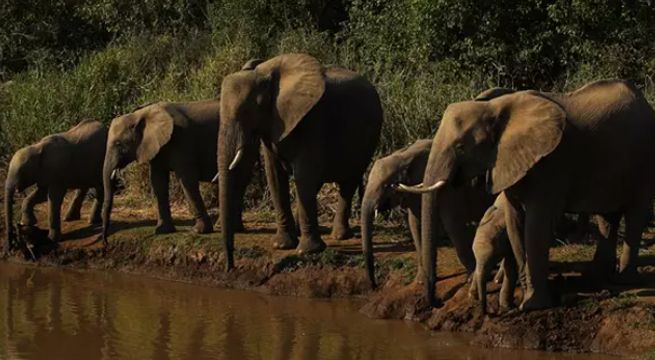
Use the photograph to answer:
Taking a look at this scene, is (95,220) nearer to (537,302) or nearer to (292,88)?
(292,88)

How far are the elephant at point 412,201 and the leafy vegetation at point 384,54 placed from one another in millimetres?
4279

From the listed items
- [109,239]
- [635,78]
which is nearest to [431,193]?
[109,239]

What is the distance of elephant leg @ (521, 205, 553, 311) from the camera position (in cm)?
1077

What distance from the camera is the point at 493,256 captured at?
10.9 meters

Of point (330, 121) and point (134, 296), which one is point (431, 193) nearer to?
point (330, 121)

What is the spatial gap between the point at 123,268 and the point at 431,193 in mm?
5676

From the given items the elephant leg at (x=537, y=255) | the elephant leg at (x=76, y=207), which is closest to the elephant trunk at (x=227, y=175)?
the elephant leg at (x=537, y=255)

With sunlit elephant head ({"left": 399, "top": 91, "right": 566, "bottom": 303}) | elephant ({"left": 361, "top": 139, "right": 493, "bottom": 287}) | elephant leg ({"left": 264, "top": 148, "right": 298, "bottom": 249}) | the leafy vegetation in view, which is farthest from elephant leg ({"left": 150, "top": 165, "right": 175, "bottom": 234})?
sunlit elephant head ({"left": 399, "top": 91, "right": 566, "bottom": 303})

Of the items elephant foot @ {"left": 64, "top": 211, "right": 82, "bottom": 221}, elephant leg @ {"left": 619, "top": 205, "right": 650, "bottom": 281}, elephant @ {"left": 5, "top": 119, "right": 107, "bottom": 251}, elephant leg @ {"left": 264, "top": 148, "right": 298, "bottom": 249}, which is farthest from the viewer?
elephant foot @ {"left": 64, "top": 211, "right": 82, "bottom": 221}

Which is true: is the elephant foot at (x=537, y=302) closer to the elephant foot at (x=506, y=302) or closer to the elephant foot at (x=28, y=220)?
the elephant foot at (x=506, y=302)

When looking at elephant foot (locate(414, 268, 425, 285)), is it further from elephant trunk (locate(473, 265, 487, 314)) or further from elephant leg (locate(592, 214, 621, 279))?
elephant leg (locate(592, 214, 621, 279))

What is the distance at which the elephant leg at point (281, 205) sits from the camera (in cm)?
1420

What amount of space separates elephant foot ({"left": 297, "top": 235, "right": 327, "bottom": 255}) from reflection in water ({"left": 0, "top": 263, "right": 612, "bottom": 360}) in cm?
68

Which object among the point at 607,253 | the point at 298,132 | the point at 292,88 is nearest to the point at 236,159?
the point at 298,132
